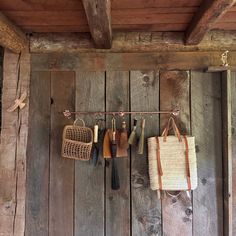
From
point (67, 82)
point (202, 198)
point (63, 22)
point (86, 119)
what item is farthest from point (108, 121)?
point (202, 198)

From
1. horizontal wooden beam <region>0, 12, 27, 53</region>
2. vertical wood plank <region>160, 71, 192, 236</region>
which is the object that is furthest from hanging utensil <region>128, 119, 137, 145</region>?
horizontal wooden beam <region>0, 12, 27, 53</region>

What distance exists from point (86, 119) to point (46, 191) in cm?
47

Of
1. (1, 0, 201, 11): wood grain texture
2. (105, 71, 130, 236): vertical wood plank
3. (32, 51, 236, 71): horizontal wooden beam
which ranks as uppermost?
(1, 0, 201, 11): wood grain texture

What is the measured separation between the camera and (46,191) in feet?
5.07

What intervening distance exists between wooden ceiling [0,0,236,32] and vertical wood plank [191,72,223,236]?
1.12ft

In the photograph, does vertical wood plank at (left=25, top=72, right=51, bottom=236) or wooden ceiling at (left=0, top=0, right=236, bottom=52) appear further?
vertical wood plank at (left=25, top=72, right=51, bottom=236)

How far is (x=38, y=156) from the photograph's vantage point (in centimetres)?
156

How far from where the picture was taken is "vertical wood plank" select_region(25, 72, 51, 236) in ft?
5.03

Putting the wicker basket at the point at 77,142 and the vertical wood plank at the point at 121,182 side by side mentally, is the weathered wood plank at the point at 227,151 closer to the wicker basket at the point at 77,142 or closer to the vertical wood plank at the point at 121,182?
the vertical wood plank at the point at 121,182

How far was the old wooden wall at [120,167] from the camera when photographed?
4.98 ft

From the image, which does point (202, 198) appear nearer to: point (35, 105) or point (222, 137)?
point (222, 137)

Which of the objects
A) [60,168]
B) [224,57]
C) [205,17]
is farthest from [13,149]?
[224,57]

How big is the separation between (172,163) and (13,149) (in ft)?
2.96

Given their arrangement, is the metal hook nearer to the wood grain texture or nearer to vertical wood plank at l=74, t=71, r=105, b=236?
the wood grain texture
